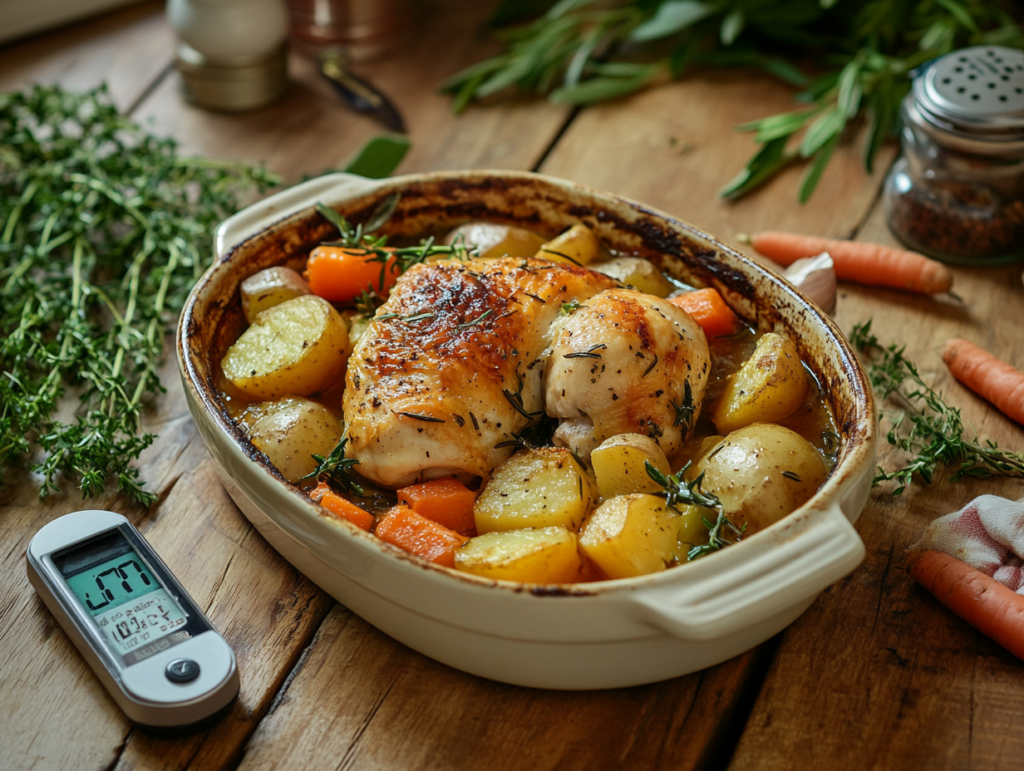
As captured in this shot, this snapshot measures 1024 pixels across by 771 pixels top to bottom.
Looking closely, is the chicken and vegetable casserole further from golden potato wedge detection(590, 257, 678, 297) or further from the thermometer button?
the thermometer button

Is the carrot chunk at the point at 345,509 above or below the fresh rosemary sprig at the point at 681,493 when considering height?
above

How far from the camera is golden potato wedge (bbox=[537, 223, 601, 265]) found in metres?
2.04

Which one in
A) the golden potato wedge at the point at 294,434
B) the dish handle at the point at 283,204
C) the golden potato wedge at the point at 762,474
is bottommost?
the golden potato wedge at the point at 762,474

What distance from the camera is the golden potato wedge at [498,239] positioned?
211 cm

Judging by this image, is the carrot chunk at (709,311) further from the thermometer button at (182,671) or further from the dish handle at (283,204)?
the thermometer button at (182,671)

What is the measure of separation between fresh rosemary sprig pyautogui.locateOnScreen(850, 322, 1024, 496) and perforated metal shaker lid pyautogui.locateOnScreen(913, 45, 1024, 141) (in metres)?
0.63

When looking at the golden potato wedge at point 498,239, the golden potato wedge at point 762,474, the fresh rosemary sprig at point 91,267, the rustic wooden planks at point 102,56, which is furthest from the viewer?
the rustic wooden planks at point 102,56

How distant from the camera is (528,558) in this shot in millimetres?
1421

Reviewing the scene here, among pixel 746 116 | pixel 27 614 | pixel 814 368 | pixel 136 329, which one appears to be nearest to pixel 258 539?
pixel 27 614

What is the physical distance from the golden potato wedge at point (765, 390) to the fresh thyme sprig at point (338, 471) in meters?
0.69

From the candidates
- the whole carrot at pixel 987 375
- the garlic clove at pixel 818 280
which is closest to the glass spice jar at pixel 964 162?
the whole carrot at pixel 987 375

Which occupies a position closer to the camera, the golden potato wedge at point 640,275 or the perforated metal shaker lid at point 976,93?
the golden potato wedge at point 640,275

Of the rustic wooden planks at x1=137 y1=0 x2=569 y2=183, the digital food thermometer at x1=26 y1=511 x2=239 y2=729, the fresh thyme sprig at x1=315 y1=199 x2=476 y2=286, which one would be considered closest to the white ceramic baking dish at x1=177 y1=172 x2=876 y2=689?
the fresh thyme sprig at x1=315 y1=199 x2=476 y2=286

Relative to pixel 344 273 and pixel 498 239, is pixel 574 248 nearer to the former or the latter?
pixel 498 239
